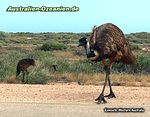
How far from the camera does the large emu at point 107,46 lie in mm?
12898

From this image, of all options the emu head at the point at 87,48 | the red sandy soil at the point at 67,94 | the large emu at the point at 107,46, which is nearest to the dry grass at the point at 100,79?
the red sandy soil at the point at 67,94

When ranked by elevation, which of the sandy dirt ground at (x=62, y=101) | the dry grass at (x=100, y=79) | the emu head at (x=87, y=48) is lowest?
the sandy dirt ground at (x=62, y=101)

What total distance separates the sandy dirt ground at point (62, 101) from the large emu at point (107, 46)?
0.64m

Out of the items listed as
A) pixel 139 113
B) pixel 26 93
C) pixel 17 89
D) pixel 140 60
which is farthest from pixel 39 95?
pixel 140 60

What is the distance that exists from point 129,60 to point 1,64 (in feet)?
30.8

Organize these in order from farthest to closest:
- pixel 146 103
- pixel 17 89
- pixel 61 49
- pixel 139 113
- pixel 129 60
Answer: pixel 61 49, pixel 17 89, pixel 129 60, pixel 146 103, pixel 139 113

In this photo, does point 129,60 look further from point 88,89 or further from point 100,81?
point 100,81

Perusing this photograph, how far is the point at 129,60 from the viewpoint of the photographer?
1402cm

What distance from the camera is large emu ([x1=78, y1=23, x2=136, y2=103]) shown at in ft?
42.3

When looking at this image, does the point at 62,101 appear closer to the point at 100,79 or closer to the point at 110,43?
the point at 110,43

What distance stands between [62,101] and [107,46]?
1.82 metres

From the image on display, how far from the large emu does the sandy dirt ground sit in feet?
2.09

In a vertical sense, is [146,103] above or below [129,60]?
below

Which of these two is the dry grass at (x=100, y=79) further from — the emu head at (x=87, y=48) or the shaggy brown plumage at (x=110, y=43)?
the emu head at (x=87, y=48)
